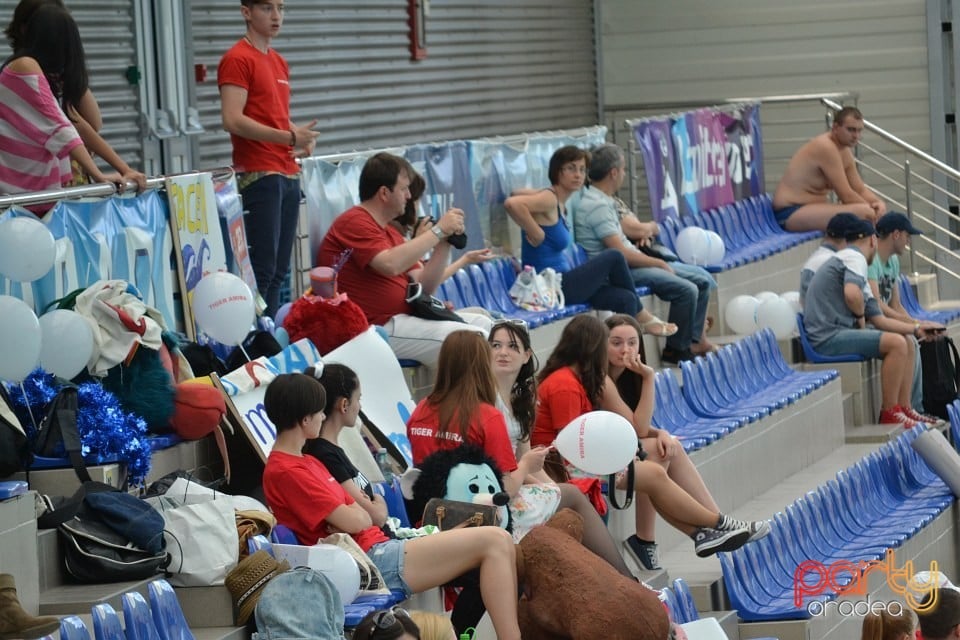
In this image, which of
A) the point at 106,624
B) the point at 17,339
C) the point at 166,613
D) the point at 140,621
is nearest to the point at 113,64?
the point at 17,339

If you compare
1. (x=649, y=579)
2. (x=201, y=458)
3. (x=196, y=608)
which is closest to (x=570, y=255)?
(x=649, y=579)

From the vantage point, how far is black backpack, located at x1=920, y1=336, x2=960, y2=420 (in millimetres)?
11672

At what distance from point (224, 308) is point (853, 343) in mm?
5674

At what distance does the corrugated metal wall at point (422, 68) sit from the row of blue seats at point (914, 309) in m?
3.99

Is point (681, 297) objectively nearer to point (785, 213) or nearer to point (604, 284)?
point (604, 284)

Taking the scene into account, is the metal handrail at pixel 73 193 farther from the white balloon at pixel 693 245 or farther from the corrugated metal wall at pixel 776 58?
the corrugated metal wall at pixel 776 58

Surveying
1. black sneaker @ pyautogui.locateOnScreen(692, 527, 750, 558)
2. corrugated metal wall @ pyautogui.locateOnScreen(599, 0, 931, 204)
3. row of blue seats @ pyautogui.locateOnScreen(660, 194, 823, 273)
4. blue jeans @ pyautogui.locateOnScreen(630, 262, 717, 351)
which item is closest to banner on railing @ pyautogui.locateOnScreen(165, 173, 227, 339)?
black sneaker @ pyautogui.locateOnScreen(692, 527, 750, 558)

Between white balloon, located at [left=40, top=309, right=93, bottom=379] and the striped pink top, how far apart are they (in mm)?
988

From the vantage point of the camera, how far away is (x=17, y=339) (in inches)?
216

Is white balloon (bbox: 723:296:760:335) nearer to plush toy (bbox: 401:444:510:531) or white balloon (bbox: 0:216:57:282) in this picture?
plush toy (bbox: 401:444:510:531)

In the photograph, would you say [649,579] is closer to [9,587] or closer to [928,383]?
[9,587]

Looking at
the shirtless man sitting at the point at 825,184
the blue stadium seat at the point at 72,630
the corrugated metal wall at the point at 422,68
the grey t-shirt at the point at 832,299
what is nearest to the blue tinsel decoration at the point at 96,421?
the blue stadium seat at the point at 72,630

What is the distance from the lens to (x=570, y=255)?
10898 mm

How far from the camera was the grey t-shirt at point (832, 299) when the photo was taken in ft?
36.9
